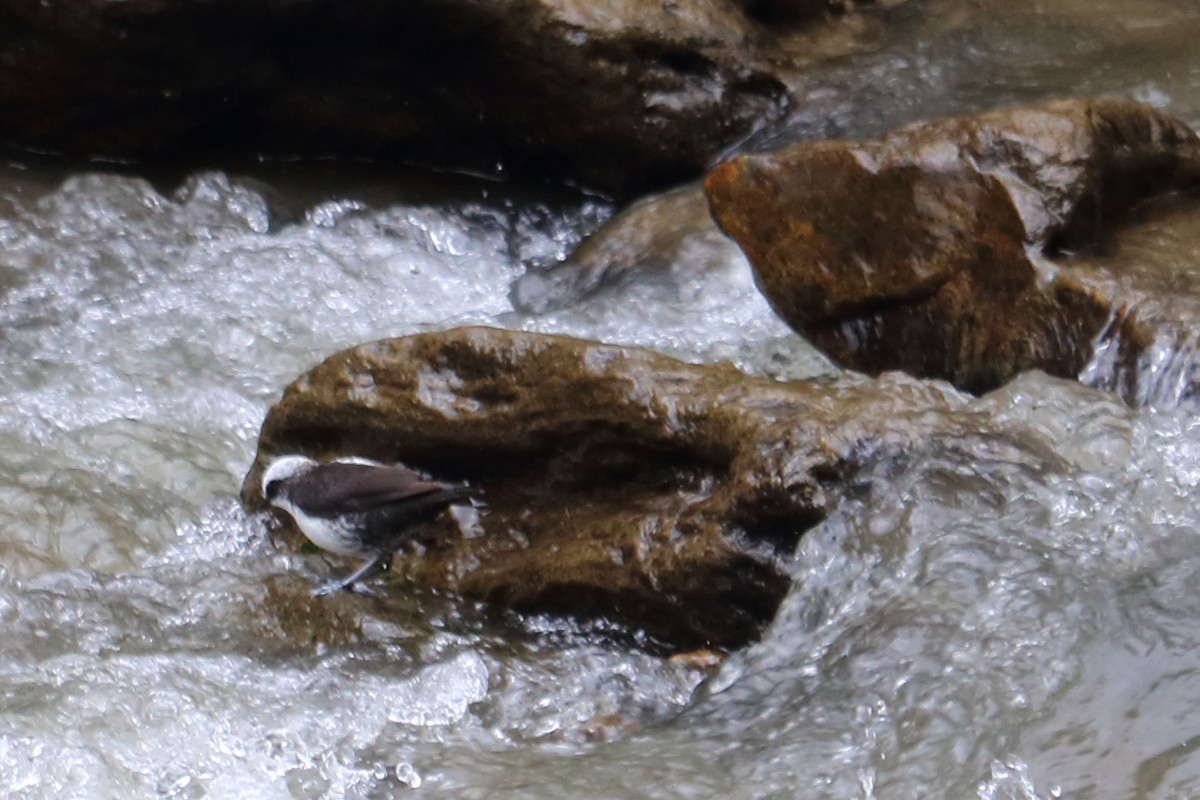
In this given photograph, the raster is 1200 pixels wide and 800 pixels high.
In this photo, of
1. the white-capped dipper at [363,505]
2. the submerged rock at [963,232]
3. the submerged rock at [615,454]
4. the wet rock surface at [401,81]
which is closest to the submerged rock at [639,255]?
the wet rock surface at [401,81]

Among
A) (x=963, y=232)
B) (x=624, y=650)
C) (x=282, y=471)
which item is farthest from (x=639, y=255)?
(x=624, y=650)

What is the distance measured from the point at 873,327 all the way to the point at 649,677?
4.86ft

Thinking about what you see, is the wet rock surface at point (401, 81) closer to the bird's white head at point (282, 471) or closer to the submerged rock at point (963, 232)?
the submerged rock at point (963, 232)

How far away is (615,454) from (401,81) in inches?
145

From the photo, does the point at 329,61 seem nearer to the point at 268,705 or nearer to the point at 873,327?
the point at 873,327

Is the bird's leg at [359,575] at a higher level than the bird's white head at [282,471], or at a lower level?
lower

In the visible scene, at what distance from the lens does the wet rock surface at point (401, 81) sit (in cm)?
625

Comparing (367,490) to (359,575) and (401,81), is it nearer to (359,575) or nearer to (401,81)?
(359,575)

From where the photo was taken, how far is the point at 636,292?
18.6ft

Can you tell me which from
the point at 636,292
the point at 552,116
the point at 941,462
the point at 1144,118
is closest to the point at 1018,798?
the point at 941,462

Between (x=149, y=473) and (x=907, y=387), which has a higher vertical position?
(x=907, y=387)

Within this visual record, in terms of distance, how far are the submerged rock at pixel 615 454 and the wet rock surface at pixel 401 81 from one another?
2814mm

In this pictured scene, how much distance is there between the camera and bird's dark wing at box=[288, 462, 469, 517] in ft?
12.0

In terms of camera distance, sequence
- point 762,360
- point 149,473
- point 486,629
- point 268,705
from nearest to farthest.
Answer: point 268,705
point 486,629
point 149,473
point 762,360
